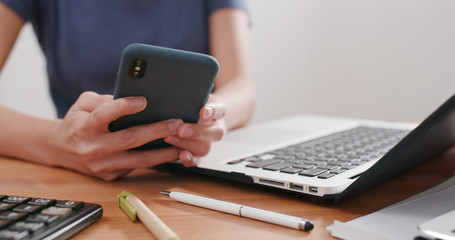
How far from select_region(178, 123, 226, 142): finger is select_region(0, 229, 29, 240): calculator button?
0.21 meters

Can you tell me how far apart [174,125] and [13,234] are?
0.21 metres

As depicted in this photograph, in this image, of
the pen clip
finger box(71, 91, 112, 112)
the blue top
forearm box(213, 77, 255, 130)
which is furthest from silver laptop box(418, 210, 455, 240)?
the blue top

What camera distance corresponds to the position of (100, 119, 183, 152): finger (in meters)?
0.44

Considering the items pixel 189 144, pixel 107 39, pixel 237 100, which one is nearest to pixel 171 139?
pixel 189 144

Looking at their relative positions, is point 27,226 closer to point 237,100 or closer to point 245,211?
point 245,211

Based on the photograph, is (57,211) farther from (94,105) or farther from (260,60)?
(260,60)

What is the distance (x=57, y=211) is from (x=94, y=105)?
0.19 metres

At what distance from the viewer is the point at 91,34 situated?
879mm

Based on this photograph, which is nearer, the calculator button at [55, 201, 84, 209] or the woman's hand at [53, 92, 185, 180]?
the calculator button at [55, 201, 84, 209]

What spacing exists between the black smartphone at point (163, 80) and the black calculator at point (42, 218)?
0.39ft

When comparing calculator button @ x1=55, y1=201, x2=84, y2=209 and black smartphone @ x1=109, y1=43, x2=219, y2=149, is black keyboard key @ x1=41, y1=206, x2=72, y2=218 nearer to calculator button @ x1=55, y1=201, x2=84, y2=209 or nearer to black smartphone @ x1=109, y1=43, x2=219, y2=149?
calculator button @ x1=55, y1=201, x2=84, y2=209

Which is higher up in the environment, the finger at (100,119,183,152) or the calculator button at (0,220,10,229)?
the finger at (100,119,183,152)

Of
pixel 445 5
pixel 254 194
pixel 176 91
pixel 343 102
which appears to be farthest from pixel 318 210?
pixel 343 102

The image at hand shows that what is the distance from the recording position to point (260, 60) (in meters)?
1.89
